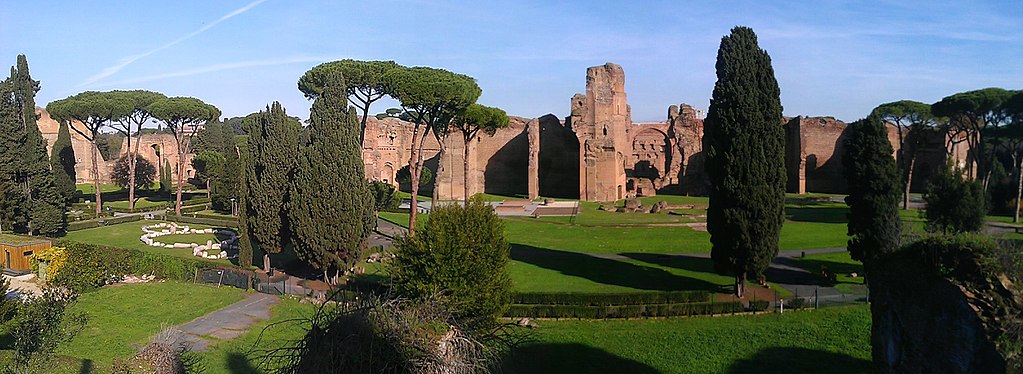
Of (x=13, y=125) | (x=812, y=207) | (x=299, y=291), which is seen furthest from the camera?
(x=812, y=207)

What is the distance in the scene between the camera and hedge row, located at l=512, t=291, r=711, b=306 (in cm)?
1590

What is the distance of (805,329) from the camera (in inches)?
561

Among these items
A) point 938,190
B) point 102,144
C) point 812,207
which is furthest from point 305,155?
point 102,144

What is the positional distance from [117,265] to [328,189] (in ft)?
23.3

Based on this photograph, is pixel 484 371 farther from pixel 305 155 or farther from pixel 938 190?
pixel 938 190

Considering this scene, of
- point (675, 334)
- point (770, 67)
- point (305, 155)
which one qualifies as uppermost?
point (770, 67)

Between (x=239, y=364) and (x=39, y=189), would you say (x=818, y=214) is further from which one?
(x=39, y=189)

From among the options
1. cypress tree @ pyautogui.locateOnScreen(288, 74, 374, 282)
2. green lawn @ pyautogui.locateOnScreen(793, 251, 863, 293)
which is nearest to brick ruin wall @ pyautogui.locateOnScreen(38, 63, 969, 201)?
green lawn @ pyautogui.locateOnScreen(793, 251, 863, 293)

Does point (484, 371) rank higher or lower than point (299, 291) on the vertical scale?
higher

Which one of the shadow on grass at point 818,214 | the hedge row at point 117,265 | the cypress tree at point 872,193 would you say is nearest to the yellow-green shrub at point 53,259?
the hedge row at point 117,265

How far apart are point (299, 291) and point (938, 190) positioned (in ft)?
69.8

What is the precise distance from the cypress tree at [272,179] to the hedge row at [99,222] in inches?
596

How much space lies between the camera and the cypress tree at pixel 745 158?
55.6 ft

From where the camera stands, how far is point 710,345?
525 inches
